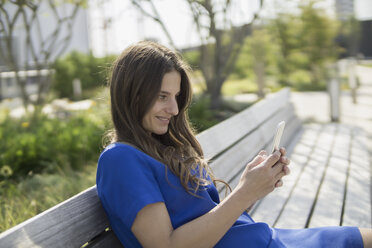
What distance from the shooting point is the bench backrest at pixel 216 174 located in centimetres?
137

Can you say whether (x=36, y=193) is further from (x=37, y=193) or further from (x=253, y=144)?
(x=253, y=144)

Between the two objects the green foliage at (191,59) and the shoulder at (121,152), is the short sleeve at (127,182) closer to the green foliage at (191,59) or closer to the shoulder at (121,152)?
the shoulder at (121,152)

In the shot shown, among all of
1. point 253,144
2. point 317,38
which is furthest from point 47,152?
point 317,38

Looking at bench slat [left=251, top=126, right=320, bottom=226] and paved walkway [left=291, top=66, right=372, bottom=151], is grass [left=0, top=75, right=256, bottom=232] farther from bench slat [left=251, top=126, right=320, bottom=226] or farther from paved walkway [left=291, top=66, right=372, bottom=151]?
paved walkway [left=291, top=66, right=372, bottom=151]

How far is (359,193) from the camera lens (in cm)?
355

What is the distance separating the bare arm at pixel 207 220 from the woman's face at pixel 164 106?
1.26 ft

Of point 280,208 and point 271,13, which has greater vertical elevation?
point 271,13

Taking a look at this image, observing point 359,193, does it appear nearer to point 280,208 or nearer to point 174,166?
point 280,208

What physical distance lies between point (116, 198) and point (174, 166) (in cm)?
29

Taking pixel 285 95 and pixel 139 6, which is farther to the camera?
pixel 139 6

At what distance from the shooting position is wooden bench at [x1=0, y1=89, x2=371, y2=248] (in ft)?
4.86

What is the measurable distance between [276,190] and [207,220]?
7.35ft

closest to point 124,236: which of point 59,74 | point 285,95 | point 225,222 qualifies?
point 225,222

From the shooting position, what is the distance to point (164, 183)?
153cm
